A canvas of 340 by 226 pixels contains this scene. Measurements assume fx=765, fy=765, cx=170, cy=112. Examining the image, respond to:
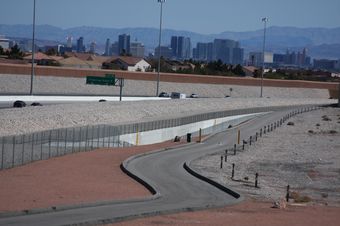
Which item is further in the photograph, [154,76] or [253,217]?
[154,76]

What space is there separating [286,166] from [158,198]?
2118cm

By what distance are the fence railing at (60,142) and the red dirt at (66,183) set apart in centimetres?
60

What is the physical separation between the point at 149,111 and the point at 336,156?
31610 mm

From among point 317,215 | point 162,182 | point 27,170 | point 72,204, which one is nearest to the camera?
point 72,204

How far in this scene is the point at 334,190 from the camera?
39344mm

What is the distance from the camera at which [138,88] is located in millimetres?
126188

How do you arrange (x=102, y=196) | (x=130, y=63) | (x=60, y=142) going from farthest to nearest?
(x=130, y=63), (x=60, y=142), (x=102, y=196)

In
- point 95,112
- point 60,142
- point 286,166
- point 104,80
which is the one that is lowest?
point 286,166

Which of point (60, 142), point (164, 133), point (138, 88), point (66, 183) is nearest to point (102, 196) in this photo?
point (66, 183)

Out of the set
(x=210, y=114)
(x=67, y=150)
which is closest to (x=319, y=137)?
(x=210, y=114)

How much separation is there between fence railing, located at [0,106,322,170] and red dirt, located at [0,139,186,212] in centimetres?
60

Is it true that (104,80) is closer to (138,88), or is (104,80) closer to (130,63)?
(138,88)

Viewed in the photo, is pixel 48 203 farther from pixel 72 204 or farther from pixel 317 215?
pixel 317 215

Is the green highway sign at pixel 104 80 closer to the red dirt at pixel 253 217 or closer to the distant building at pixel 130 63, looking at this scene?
the red dirt at pixel 253 217
